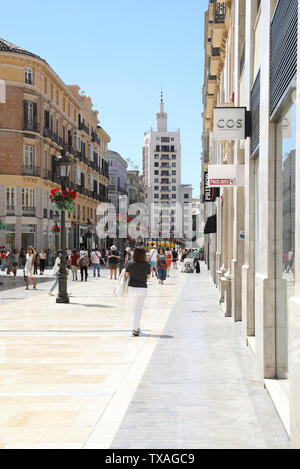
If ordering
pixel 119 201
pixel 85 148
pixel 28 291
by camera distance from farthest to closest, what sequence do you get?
pixel 119 201
pixel 85 148
pixel 28 291

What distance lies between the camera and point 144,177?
160 metres

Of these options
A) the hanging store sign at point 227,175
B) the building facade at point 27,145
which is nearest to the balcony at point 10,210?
the building facade at point 27,145

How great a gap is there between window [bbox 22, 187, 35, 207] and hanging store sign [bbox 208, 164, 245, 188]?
39.4 meters

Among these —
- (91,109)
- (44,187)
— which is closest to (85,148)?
(91,109)

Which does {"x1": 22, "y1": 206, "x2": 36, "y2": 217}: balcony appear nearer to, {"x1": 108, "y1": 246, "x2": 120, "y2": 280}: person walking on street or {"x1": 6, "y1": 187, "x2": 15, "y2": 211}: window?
{"x1": 6, "y1": 187, "x2": 15, "y2": 211}: window

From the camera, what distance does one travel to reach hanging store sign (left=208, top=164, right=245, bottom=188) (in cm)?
1230

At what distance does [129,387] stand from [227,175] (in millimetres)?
6367

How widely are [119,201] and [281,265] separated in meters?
85.1

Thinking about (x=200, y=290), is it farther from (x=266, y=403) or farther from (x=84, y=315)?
(x=266, y=403)

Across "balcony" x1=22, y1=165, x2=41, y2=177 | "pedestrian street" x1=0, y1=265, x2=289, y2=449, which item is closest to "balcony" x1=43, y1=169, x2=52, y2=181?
"balcony" x1=22, y1=165, x2=41, y2=177

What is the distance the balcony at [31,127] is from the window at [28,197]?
16.2 ft

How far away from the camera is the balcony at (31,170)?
50.2 m

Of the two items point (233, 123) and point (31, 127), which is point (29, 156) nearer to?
point (31, 127)
